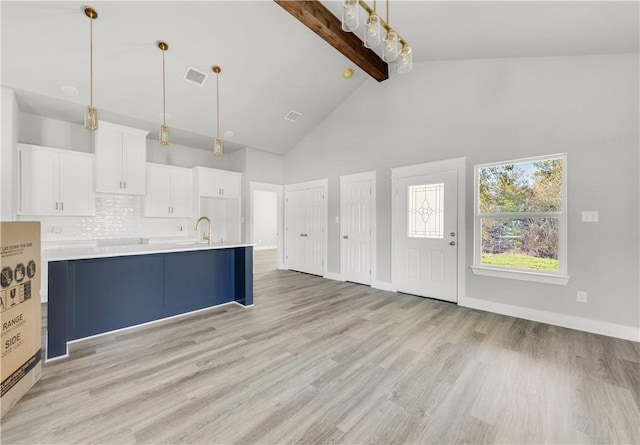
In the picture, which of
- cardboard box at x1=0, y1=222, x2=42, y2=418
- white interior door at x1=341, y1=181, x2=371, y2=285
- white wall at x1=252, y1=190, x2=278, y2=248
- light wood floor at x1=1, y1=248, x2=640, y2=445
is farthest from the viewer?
white wall at x1=252, y1=190, x2=278, y2=248

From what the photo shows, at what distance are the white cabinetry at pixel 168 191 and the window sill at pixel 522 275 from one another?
533cm

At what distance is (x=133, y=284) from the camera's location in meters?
3.03

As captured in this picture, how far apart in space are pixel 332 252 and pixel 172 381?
12.8 feet


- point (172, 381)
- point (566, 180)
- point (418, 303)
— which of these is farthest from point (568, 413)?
point (172, 381)

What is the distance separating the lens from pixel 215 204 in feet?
21.2

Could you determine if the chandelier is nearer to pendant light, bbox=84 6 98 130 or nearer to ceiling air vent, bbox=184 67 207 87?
pendant light, bbox=84 6 98 130

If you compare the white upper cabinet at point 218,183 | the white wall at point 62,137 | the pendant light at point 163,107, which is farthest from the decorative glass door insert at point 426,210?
the white wall at point 62,137

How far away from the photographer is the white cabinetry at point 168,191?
5137mm

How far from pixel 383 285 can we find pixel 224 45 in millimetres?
4358

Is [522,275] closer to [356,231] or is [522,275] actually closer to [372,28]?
[356,231]

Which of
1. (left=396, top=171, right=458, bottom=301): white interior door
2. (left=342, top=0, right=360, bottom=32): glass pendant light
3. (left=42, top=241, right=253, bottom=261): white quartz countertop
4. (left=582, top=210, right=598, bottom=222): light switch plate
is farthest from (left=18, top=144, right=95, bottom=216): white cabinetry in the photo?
(left=582, top=210, right=598, bottom=222): light switch plate

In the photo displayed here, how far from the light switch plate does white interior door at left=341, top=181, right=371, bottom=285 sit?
285 centimetres

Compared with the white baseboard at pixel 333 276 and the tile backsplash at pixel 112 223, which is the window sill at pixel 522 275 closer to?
the white baseboard at pixel 333 276

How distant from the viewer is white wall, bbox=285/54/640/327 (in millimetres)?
2863
